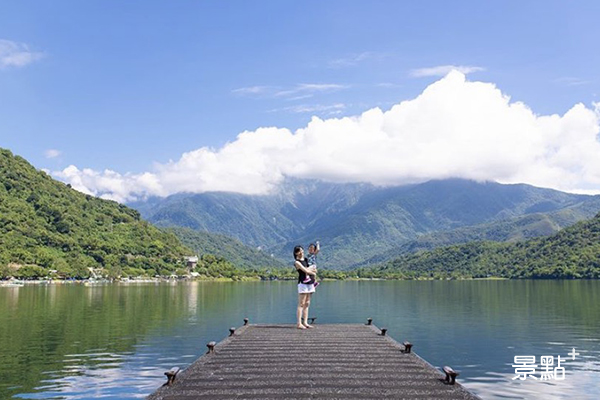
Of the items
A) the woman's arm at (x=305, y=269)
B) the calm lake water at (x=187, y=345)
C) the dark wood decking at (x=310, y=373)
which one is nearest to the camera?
the dark wood decking at (x=310, y=373)

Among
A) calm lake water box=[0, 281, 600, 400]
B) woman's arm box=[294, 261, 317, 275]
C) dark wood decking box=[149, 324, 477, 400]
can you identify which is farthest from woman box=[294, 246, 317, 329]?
calm lake water box=[0, 281, 600, 400]

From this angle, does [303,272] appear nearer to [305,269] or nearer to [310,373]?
[305,269]

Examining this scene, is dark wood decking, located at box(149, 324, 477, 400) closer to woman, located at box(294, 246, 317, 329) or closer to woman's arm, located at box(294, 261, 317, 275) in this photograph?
woman, located at box(294, 246, 317, 329)

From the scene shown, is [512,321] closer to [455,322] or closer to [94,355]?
[455,322]

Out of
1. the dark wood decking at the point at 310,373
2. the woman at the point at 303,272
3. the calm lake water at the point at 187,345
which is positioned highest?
the woman at the point at 303,272

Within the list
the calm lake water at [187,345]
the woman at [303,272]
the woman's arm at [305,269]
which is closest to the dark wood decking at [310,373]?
the woman at [303,272]

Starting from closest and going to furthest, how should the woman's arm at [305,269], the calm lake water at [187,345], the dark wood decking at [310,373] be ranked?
1. the dark wood decking at [310,373]
2. the woman's arm at [305,269]
3. the calm lake water at [187,345]

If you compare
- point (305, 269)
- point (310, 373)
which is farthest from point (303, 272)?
point (310, 373)

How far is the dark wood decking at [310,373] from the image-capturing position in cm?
1212

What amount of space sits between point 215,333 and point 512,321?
2979 cm

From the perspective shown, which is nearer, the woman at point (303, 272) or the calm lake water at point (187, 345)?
the woman at point (303, 272)

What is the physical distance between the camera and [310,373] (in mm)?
14180

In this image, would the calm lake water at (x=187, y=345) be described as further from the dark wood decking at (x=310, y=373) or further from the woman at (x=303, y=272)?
the woman at (x=303, y=272)

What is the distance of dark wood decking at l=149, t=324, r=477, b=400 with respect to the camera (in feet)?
39.8
